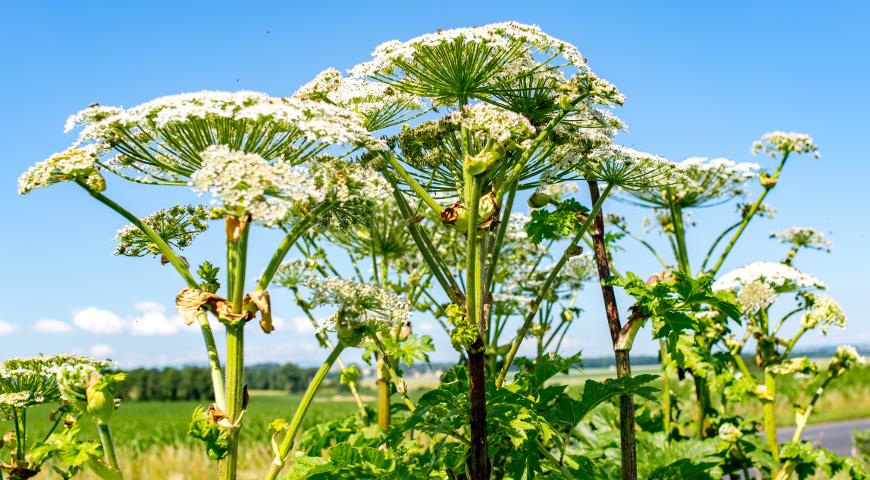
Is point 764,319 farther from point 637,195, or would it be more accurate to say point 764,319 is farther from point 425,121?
point 425,121

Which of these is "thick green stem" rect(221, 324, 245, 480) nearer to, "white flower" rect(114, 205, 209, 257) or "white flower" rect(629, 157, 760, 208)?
"white flower" rect(114, 205, 209, 257)

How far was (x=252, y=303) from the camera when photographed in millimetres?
3045

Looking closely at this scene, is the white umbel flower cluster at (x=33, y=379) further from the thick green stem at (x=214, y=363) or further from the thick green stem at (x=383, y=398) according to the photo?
the thick green stem at (x=383, y=398)

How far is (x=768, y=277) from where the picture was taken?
23.9 ft

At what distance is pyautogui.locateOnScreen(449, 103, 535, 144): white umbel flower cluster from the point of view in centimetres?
348

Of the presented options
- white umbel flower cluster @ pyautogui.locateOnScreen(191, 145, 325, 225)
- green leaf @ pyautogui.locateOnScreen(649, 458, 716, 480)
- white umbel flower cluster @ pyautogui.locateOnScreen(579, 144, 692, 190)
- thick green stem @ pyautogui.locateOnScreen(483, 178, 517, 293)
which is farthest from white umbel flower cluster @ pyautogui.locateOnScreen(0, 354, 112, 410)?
green leaf @ pyautogui.locateOnScreen(649, 458, 716, 480)

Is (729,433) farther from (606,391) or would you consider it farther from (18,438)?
(18,438)

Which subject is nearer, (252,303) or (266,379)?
(252,303)

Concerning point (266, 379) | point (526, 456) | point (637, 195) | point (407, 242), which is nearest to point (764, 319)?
point (637, 195)

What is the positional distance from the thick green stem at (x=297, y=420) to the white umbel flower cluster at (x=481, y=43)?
64.2 inches

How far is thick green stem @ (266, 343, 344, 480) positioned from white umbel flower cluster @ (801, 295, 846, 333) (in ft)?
21.1

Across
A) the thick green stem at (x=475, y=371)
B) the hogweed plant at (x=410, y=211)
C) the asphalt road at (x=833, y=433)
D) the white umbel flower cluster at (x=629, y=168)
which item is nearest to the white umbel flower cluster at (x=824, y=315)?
the hogweed plant at (x=410, y=211)

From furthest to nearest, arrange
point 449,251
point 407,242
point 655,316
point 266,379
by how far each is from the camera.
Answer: point 266,379, point 449,251, point 407,242, point 655,316

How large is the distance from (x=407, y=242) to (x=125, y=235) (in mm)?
3595
